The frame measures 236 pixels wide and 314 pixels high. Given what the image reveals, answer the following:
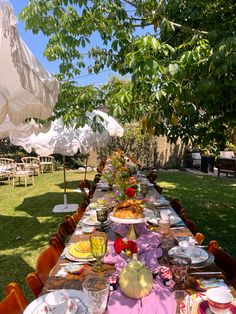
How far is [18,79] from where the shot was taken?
2.56m

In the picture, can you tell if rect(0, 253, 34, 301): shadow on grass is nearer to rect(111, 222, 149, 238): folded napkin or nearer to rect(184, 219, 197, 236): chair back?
rect(111, 222, 149, 238): folded napkin

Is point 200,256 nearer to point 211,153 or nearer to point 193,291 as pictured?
point 193,291

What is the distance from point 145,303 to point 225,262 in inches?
38.2

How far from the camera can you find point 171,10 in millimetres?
4430

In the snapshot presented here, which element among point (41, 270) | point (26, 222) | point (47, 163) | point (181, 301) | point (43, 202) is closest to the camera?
point (181, 301)

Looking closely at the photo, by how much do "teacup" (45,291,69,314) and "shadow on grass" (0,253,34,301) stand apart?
8.55ft

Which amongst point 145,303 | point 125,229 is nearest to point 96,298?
point 145,303

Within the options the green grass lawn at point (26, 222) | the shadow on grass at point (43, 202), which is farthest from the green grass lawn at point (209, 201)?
the green grass lawn at point (26, 222)

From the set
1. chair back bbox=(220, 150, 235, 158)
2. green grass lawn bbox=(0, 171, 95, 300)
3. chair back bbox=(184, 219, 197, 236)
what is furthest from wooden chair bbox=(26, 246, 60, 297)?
chair back bbox=(220, 150, 235, 158)

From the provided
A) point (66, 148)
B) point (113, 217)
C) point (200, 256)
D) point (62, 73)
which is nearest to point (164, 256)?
point (200, 256)

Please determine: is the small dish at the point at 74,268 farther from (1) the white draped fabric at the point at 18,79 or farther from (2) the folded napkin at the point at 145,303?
(1) the white draped fabric at the point at 18,79

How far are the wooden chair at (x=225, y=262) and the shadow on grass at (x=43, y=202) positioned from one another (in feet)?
19.9

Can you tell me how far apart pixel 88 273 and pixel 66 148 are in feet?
17.9

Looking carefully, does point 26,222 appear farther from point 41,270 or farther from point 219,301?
point 219,301
